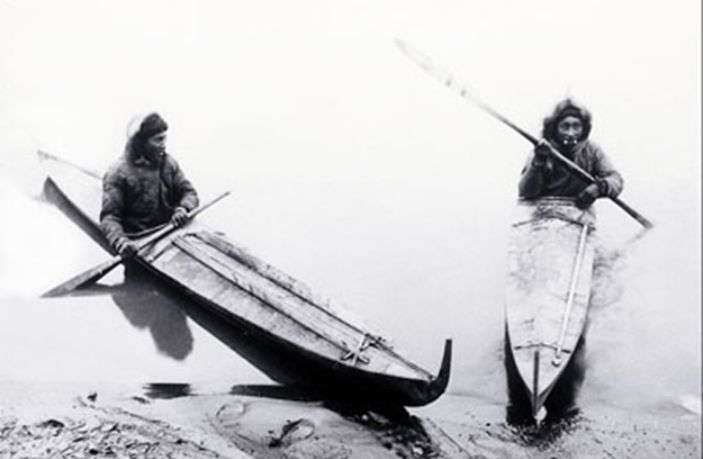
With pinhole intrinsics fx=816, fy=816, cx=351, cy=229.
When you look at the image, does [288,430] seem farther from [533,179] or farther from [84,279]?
[533,179]

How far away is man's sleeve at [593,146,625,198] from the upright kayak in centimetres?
39

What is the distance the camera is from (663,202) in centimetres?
1085

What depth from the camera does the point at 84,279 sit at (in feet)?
26.5

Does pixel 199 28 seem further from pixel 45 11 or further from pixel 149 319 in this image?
pixel 149 319

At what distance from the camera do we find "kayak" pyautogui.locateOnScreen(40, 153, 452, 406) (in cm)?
612

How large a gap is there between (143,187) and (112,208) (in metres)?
0.39

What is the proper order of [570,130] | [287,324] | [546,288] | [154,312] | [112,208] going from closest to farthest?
[287,324] → [546,288] → [154,312] → [112,208] → [570,130]

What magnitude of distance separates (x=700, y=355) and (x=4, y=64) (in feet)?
36.1

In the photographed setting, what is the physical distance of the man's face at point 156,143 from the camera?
8.39 metres

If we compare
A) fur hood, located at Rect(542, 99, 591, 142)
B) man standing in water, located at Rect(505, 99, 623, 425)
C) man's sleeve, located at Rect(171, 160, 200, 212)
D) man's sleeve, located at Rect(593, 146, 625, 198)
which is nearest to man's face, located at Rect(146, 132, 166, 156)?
man's sleeve, located at Rect(171, 160, 200, 212)

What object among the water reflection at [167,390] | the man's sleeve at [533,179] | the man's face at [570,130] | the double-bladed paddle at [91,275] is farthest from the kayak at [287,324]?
the man's face at [570,130]

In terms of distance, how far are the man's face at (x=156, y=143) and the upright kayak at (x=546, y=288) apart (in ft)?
12.3

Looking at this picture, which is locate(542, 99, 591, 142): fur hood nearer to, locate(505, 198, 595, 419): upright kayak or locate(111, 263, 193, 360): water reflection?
locate(505, 198, 595, 419): upright kayak

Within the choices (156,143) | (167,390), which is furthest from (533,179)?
(167,390)
